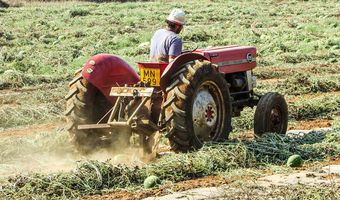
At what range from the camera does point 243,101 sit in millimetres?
9734

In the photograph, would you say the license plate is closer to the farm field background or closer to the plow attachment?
the plow attachment

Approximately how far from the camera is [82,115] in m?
8.63

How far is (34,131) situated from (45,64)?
828 cm

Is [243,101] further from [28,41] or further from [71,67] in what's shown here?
[28,41]

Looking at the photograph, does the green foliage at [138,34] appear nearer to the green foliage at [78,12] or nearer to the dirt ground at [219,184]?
the green foliage at [78,12]

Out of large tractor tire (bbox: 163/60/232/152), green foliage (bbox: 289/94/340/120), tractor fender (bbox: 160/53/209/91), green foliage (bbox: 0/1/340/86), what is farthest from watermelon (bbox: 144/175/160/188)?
green foliage (bbox: 0/1/340/86)

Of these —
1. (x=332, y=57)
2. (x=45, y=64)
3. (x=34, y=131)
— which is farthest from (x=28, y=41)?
(x=34, y=131)

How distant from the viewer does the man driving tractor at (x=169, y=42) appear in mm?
8383

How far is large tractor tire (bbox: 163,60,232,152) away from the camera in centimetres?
790

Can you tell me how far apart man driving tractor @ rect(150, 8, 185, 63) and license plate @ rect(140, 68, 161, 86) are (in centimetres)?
25

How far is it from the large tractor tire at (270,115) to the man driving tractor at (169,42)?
1663 mm

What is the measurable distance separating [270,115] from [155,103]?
1.98 meters

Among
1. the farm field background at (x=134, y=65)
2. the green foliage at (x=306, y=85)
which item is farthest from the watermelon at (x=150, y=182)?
the green foliage at (x=306, y=85)

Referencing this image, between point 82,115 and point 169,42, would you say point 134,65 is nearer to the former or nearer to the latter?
point 82,115
